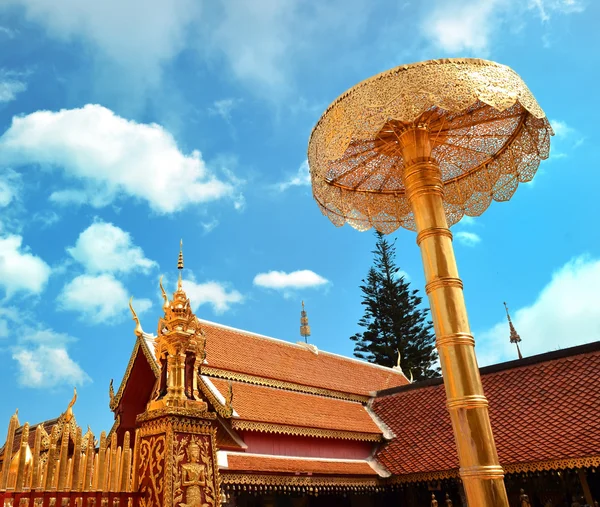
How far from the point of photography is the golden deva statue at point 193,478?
293cm

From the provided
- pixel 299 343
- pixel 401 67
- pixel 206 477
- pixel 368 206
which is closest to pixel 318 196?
pixel 368 206

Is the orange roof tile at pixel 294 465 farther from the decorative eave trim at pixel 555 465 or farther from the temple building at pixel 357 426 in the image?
the decorative eave trim at pixel 555 465

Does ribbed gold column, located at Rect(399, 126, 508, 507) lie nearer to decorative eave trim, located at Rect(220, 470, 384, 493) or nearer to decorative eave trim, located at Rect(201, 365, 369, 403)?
decorative eave trim, located at Rect(220, 470, 384, 493)

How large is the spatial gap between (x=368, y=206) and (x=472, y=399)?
2.91 m

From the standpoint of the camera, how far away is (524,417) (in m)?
10.3

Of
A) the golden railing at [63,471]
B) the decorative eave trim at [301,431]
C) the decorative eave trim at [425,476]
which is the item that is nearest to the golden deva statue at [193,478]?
the golden railing at [63,471]

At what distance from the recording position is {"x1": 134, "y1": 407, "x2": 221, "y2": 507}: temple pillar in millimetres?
2904

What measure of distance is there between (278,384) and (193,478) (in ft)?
28.9

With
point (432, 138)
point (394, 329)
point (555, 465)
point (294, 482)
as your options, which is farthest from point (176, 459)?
point (394, 329)

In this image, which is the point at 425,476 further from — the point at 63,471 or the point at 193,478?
the point at 63,471

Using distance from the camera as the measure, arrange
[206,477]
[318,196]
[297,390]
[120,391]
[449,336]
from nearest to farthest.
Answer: [206,477] → [449,336] → [318,196] → [120,391] → [297,390]

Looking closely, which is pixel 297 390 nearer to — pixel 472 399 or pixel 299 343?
pixel 299 343

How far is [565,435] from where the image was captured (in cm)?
927

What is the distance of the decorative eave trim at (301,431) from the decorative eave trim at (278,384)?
135 centimetres
